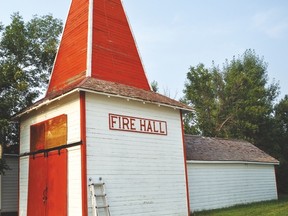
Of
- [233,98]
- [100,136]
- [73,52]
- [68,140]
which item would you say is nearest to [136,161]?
[100,136]

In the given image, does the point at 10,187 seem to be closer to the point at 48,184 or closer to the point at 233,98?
the point at 48,184

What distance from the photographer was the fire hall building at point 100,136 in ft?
40.9

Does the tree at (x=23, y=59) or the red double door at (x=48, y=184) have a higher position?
the tree at (x=23, y=59)

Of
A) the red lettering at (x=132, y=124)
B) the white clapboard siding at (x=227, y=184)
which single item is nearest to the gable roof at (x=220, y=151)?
the white clapboard siding at (x=227, y=184)

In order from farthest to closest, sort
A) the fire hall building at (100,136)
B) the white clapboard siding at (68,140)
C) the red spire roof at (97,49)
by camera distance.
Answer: the red spire roof at (97,49) < the fire hall building at (100,136) < the white clapboard siding at (68,140)

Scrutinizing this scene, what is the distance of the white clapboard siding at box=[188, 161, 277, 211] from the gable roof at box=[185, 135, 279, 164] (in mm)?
403

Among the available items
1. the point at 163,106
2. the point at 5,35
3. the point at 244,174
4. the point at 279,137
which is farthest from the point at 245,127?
the point at 5,35

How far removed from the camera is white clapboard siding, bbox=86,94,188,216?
12695 mm

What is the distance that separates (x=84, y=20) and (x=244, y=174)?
13.5 m

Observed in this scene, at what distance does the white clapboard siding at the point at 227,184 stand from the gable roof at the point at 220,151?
1.32ft

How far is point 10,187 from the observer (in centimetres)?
1753

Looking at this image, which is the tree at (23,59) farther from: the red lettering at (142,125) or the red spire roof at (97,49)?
the red lettering at (142,125)

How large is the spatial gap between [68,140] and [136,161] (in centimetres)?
286

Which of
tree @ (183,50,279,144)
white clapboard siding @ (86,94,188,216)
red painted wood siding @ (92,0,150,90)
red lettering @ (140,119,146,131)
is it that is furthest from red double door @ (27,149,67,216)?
tree @ (183,50,279,144)
